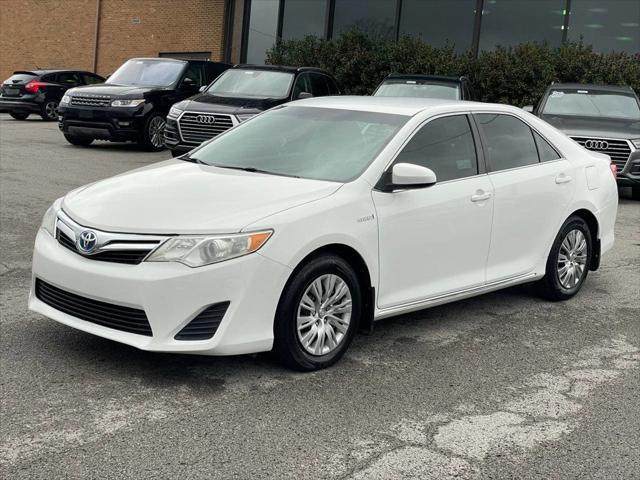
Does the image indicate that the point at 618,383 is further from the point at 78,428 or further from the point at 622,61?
the point at 622,61

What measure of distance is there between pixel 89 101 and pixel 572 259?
451 inches

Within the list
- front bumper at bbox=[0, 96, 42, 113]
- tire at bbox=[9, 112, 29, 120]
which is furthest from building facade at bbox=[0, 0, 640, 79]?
front bumper at bbox=[0, 96, 42, 113]

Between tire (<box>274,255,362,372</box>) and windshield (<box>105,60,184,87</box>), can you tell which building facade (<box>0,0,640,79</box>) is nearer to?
windshield (<box>105,60,184,87</box>)

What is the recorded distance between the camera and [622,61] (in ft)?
63.2

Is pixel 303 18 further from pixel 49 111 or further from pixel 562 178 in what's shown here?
pixel 562 178

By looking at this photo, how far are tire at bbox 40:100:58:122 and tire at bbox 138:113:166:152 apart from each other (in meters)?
8.39

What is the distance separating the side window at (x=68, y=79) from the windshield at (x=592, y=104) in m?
14.7

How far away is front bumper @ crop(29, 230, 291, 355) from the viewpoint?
439 cm

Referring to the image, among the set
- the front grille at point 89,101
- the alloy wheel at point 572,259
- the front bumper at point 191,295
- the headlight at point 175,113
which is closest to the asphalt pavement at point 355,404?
the front bumper at point 191,295

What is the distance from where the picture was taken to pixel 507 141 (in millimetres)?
6293

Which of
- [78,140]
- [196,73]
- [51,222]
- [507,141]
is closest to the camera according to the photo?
[51,222]

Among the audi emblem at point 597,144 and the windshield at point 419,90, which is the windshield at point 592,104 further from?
the windshield at point 419,90

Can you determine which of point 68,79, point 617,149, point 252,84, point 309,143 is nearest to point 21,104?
point 68,79

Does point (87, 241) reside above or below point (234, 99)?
below
